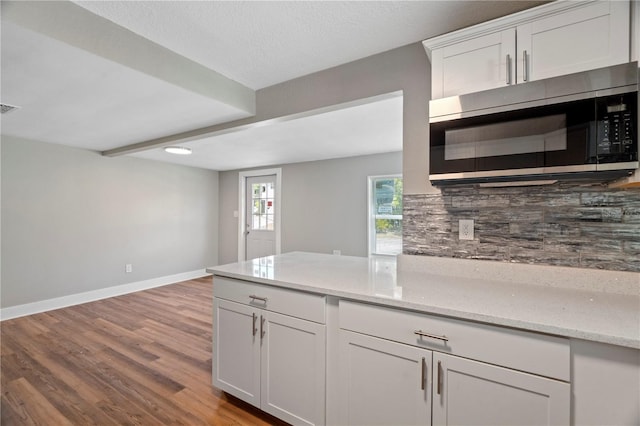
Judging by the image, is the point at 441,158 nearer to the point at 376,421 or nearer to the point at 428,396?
the point at 428,396

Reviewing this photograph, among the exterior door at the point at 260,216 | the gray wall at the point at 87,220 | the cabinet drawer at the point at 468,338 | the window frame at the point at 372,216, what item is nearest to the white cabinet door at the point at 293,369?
the cabinet drawer at the point at 468,338

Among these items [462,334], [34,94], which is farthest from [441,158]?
[34,94]

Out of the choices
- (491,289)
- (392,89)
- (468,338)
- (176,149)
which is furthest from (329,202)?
(468,338)

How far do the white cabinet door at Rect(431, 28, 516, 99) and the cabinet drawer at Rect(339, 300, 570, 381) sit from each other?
1.12 metres

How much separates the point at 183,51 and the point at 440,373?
7.70 ft

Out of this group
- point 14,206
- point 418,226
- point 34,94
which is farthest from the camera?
point 14,206

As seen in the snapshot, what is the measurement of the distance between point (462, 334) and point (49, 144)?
16.1 feet

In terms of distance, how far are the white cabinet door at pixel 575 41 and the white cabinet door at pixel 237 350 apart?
185 cm

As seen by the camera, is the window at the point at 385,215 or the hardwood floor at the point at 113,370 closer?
the hardwood floor at the point at 113,370

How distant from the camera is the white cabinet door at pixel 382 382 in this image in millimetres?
1188

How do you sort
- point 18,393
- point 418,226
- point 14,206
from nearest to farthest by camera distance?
point 418,226 < point 18,393 < point 14,206

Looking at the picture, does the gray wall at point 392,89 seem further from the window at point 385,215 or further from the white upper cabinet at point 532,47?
the window at point 385,215

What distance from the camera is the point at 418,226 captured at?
178 cm

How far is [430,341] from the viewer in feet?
3.79
